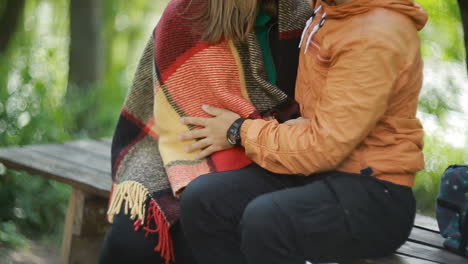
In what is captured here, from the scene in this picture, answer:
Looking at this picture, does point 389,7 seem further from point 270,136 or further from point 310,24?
point 270,136

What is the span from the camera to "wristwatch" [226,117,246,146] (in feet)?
8.14

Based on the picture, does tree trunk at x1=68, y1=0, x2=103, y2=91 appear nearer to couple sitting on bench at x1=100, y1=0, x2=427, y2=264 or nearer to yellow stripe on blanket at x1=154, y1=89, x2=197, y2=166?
couple sitting on bench at x1=100, y1=0, x2=427, y2=264

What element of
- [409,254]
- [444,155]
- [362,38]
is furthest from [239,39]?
[444,155]

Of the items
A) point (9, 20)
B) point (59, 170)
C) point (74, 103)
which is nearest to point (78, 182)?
point (59, 170)

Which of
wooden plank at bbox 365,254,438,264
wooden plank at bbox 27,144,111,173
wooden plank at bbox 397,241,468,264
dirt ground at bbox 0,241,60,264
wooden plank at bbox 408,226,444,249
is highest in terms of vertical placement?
wooden plank at bbox 365,254,438,264

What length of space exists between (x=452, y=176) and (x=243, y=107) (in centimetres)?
79

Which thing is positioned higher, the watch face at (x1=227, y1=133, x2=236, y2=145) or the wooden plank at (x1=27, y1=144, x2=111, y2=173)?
the watch face at (x1=227, y1=133, x2=236, y2=145)

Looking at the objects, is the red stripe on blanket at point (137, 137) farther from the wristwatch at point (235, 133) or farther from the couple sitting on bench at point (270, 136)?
the wristwatch at point (235, 133)

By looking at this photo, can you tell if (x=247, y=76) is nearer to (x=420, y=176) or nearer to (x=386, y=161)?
(x=386, y=161)

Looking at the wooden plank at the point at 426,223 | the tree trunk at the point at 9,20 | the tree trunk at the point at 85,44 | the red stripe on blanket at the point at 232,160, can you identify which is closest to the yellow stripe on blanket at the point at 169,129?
the red stripe on blanket at the point at 232,160

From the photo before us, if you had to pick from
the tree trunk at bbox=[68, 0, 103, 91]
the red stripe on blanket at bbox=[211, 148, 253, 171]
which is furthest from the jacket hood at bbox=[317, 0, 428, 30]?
the tree trunk at bbox=[68, 0, 103, 91]

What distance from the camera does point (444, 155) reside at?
13.9 feet

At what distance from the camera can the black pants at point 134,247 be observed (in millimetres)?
2689

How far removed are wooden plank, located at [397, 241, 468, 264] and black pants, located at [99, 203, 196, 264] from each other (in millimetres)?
801
